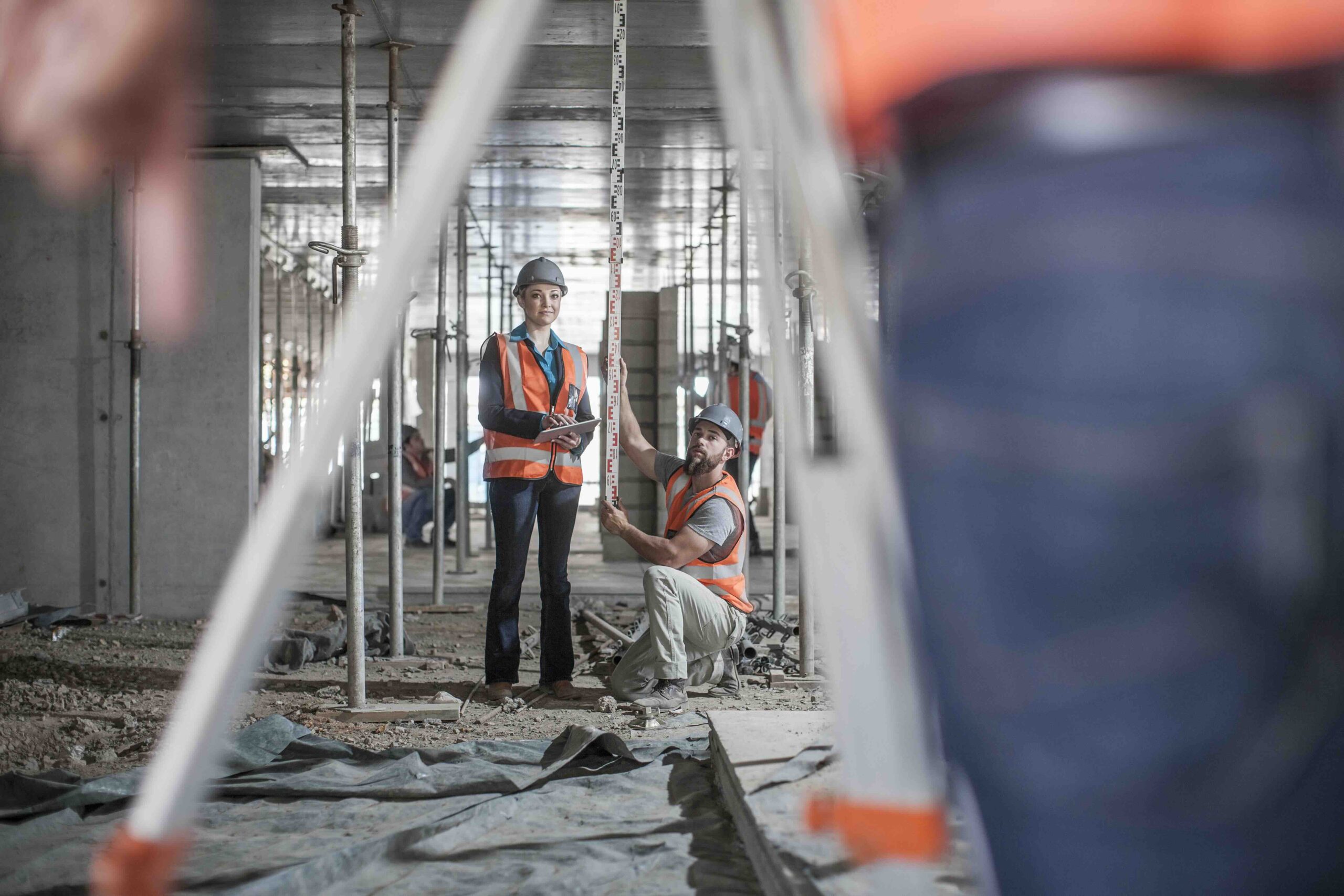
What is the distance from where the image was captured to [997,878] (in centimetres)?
97

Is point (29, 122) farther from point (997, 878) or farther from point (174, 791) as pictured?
point (997, 878)

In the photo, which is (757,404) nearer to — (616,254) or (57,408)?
(57,408)

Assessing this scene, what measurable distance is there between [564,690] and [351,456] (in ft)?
5.54

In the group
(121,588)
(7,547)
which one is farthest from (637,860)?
(7,547)

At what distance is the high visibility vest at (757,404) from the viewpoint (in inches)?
429

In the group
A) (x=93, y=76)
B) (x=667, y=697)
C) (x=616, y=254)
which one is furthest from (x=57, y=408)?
(x=93, y=76)

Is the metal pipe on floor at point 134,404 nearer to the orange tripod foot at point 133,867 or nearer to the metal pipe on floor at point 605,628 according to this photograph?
the metal pipe on floor at point 605,628

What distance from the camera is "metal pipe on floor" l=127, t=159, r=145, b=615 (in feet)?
25.4

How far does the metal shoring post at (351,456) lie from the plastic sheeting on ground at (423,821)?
0.62 metres

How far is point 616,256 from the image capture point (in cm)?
387

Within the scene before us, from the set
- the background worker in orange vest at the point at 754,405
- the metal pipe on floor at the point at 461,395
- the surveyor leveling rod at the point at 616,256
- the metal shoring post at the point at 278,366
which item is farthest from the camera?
the metal shoring post at the point at 278,366

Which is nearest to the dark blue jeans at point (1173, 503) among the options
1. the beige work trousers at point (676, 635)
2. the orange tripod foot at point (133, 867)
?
the orange tripod foot at point (133, 867)

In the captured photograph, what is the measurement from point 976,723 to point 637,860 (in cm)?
199

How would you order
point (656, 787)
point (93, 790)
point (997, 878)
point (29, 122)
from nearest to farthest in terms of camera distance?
point (997, 878) < point (29, 122) < point (93, 790) < point (656, 787)
